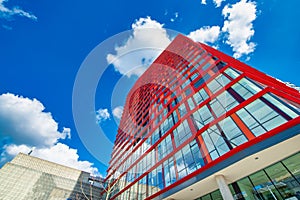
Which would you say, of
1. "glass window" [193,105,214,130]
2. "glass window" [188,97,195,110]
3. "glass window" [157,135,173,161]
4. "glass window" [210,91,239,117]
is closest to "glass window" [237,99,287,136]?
"glass window" [210,91,239,117]

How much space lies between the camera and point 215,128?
12.6 metres

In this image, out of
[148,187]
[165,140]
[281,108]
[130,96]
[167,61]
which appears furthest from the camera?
[130,96]

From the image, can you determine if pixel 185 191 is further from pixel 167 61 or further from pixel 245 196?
pixel 167 61

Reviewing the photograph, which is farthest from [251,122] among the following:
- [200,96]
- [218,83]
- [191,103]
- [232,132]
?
[191,103]

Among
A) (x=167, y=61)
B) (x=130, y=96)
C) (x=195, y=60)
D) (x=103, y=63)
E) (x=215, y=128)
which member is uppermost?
(x=130, y=96)

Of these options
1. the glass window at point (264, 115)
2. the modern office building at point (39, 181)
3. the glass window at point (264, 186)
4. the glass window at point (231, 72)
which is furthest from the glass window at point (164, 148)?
the modern office building at point (39, 181)

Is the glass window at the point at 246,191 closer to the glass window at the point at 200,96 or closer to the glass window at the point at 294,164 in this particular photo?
the glass window at the point at 294,164

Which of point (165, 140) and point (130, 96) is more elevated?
point (130, 96)

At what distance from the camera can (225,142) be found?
11.2m

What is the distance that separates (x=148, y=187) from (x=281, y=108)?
15.0 metres

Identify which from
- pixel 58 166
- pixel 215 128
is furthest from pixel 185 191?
pixel 58 166

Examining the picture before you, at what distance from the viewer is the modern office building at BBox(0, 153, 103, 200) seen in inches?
968

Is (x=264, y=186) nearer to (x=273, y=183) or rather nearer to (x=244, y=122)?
(x=273, y=183)

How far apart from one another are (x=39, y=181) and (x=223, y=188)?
31.1 meters
